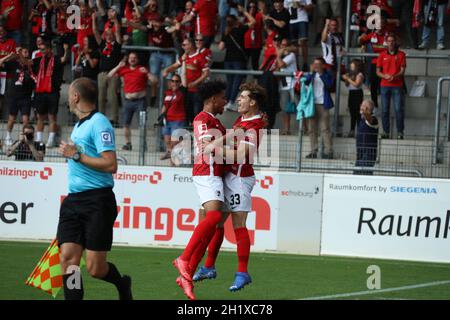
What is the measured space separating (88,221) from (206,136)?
2292 mm

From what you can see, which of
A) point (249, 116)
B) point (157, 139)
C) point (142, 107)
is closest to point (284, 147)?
point (157, 139)

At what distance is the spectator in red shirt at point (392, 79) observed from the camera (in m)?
20.2

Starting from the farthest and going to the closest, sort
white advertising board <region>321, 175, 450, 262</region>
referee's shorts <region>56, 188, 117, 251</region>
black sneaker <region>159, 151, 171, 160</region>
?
black sneaker <region>159, 151, 171, 160</region>
white advertising board <region>321, 175, 450, 262</region>
referee's shorts <region>56, 188, 117, 251</region>

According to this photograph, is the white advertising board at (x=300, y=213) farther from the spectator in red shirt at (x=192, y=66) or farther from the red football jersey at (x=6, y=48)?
the red football jersey at (x=6, y=48)

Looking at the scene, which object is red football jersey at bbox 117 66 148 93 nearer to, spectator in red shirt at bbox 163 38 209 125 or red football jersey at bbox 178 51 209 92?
spectator in red shirt at bbox 163 38 209 125

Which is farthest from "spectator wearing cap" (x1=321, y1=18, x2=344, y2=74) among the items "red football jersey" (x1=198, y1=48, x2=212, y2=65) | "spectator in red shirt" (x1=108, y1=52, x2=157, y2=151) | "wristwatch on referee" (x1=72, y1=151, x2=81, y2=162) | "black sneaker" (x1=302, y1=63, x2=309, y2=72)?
"wristwatch on referee" (x1=72, y1=151, x2=81, y2=162)

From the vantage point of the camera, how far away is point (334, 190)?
1672 centimetres

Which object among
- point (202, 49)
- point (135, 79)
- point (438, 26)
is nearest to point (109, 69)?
point (135, 79)

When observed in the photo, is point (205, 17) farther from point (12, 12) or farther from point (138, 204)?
point (138, 204)

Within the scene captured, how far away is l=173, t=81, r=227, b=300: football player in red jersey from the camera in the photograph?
36.9 ft

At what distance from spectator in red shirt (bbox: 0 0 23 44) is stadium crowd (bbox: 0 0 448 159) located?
0.02 metres

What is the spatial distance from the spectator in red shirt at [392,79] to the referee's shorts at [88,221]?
11.6m

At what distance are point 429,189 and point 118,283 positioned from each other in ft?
25.6

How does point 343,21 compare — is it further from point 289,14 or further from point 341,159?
point 341,159
